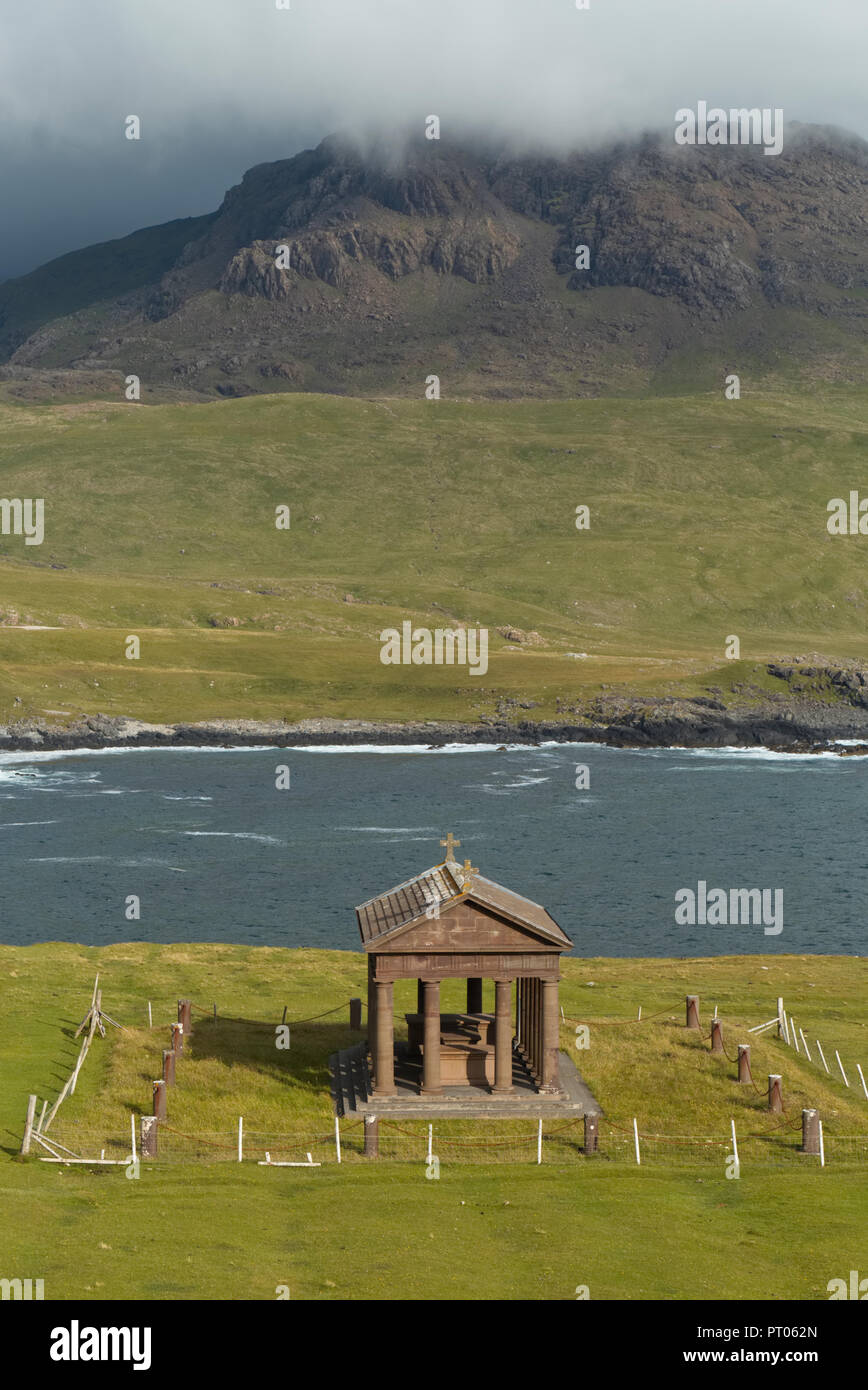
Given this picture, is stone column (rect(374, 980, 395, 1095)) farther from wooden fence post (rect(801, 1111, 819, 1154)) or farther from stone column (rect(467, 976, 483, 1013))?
wooden fence post (rect(801, 1111, 819, 1154))

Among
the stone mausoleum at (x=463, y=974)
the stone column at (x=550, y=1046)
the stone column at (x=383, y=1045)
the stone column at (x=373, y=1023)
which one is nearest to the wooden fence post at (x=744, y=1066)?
the stone mausoleum at (x=463, y=974)

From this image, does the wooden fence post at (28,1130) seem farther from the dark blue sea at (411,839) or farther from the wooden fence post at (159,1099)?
the dark blue sea at (411,839)

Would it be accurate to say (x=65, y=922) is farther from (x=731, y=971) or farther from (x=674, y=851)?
(x=674, y=851)

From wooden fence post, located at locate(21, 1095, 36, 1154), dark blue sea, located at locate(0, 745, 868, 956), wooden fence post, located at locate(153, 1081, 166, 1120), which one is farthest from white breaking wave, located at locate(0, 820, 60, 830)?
wooden fence post, located at locate(21, 1095, 36, 1154)

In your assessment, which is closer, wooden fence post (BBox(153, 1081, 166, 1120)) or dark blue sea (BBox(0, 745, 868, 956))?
wooden fence post (BBox(153, 1081, 166, 1120))

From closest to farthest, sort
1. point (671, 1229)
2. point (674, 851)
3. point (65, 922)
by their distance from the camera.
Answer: point (671, 1229) < point (65, 922) < point (674, 851)

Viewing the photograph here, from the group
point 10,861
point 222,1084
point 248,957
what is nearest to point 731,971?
point 248,957
